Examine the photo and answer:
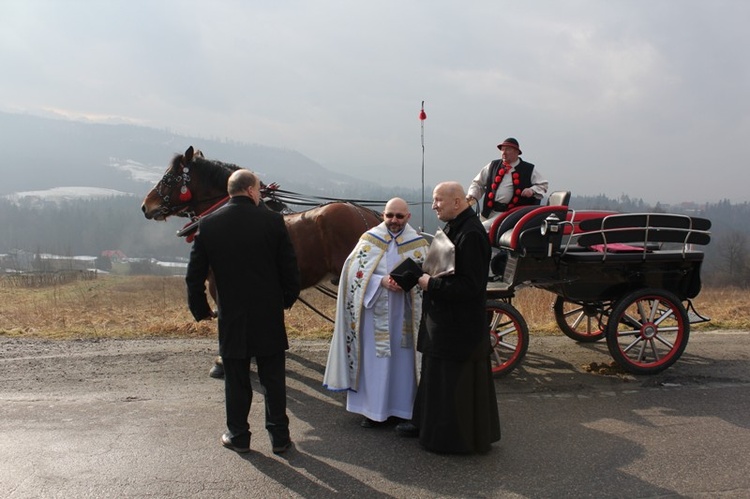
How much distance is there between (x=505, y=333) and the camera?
585 cm

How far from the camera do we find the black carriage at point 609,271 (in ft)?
19.0

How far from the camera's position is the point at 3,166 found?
187500 millimetres

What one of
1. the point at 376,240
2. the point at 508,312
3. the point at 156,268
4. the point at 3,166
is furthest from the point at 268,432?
the point at 3,166

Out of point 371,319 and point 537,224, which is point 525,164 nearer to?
point 537,224

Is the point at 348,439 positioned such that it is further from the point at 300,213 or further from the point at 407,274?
the point at 300,213

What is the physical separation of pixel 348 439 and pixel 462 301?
4.59 feet

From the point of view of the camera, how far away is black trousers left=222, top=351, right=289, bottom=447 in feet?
13.6

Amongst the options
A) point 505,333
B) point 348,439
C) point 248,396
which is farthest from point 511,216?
point 248,396

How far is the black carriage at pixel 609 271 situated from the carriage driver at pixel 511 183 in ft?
1.59

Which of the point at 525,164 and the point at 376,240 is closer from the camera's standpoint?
the point at 376,240

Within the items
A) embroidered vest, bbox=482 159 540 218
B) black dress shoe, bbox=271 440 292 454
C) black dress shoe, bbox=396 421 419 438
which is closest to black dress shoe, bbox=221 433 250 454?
black dress shoe, bbox=271 440 292 454

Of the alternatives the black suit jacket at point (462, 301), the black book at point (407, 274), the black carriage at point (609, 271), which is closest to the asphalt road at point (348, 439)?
the black carriage at point (609, 271)

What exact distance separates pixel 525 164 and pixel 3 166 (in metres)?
219

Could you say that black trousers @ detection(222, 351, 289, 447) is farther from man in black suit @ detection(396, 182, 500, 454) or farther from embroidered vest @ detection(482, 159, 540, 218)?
embroidered vest @ detection(482, 159, 540, 218)
